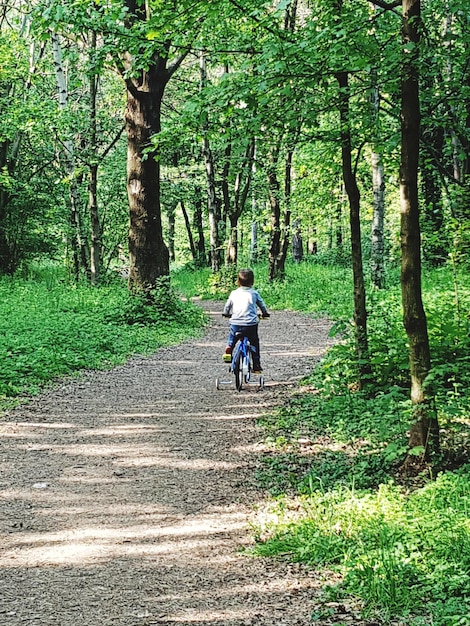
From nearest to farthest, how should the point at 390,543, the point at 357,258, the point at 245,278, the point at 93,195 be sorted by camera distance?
the point at 390,543
the point at 357,258
the point at 245,278
the point at 93,195

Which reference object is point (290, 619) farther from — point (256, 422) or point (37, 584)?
point (256, 422)

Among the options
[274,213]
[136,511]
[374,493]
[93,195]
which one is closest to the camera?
[374,493]

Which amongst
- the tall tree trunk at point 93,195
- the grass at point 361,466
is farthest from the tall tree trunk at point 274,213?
the grass at point 361,466

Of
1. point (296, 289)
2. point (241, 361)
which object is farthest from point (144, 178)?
point (296, 289)

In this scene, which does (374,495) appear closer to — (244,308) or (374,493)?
(374,493)

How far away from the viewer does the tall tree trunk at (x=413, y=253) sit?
5.14 meters

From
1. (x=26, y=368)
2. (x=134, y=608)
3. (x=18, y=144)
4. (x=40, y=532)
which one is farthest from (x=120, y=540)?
(x=18, y=144)

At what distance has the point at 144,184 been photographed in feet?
52.3

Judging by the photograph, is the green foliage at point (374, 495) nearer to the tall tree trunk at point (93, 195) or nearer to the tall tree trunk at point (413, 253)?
the tall tree trunk at point (413, 253)

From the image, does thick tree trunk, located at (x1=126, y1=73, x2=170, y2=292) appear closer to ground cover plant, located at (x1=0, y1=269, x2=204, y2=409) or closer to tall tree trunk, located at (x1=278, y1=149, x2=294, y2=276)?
ground cover plant, located at (x1=0, y1=269, x2=204, y2=409)

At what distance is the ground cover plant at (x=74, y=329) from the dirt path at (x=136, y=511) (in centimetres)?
83

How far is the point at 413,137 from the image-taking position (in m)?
5.20

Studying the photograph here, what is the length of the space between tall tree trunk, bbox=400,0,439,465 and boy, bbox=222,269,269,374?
13.9ft

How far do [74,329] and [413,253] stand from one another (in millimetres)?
8940
